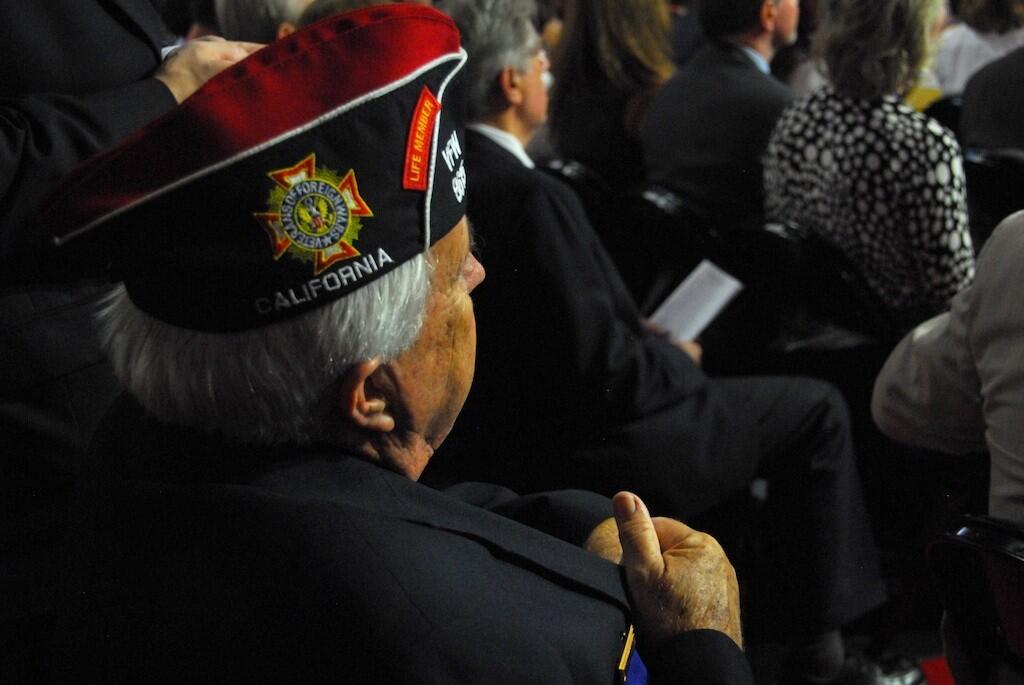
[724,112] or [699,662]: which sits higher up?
[699,662]

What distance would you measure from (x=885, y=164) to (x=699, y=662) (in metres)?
1.87

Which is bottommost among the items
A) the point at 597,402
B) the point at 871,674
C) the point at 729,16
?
the point at 871,674

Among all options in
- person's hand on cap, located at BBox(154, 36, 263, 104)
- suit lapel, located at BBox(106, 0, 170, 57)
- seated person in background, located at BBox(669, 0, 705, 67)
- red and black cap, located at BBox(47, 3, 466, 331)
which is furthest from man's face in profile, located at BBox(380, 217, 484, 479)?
seated person in background, located at BBox(669, 0, 705, 67)

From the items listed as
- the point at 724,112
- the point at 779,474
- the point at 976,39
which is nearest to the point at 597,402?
the point at 779,474

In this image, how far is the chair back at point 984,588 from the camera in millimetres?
1390

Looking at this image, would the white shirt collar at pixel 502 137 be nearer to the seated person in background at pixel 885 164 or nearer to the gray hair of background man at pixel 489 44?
the gray hair of background man at pixel 489 44

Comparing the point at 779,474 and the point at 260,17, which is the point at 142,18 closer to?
the point at 260,17

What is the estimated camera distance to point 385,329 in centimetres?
111

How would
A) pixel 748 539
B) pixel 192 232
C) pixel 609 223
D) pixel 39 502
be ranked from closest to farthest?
pixel 192 232, pixel 39 502, pixel 748 539, pixel 609 223

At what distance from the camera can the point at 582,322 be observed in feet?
7.29

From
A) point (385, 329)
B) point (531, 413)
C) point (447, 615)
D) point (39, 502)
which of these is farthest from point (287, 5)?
point (447, 615)

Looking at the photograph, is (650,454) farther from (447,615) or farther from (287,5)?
(447,615)

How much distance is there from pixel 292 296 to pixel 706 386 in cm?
158

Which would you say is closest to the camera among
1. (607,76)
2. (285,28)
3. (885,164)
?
(285,28)
